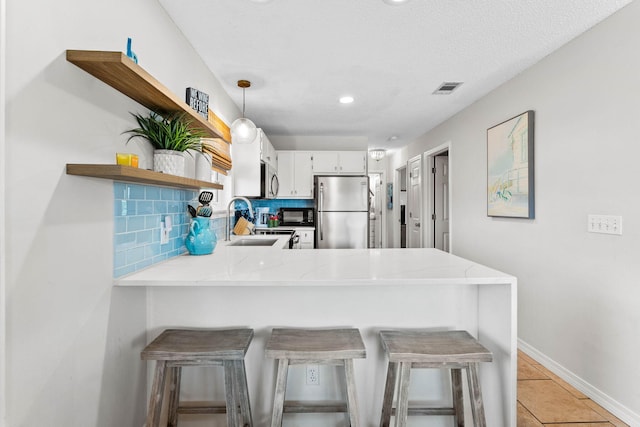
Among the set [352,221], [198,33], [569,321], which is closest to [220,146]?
[198,33]

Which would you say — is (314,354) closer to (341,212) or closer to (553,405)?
(553,405)

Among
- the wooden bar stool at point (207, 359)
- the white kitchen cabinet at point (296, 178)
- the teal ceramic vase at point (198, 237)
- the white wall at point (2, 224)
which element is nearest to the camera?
the white wall at point (2, 224)

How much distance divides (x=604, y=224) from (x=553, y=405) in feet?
3.68

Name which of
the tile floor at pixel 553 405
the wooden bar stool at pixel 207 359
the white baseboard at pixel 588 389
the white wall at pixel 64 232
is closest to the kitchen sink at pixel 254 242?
the white wall at pixel 64 232

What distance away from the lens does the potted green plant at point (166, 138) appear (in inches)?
62.1

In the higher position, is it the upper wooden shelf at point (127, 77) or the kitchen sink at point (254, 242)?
the upper wooden shelf at point (127, 77)

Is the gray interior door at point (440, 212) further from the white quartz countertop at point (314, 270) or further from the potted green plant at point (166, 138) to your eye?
the potted green plant at point (166, 138)

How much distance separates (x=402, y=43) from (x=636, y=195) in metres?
1.62

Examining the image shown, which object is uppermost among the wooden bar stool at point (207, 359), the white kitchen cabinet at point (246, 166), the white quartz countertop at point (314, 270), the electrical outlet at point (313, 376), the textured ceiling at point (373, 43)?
the textured ceiling at point (373, 43)

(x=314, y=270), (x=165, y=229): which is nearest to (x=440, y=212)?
(x=314, y=270)

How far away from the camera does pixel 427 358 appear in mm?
1318

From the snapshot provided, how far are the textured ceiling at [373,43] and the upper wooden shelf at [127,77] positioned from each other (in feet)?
2.31

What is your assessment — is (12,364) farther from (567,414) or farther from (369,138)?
(369,138)

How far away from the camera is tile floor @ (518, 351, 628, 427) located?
1851 mm
